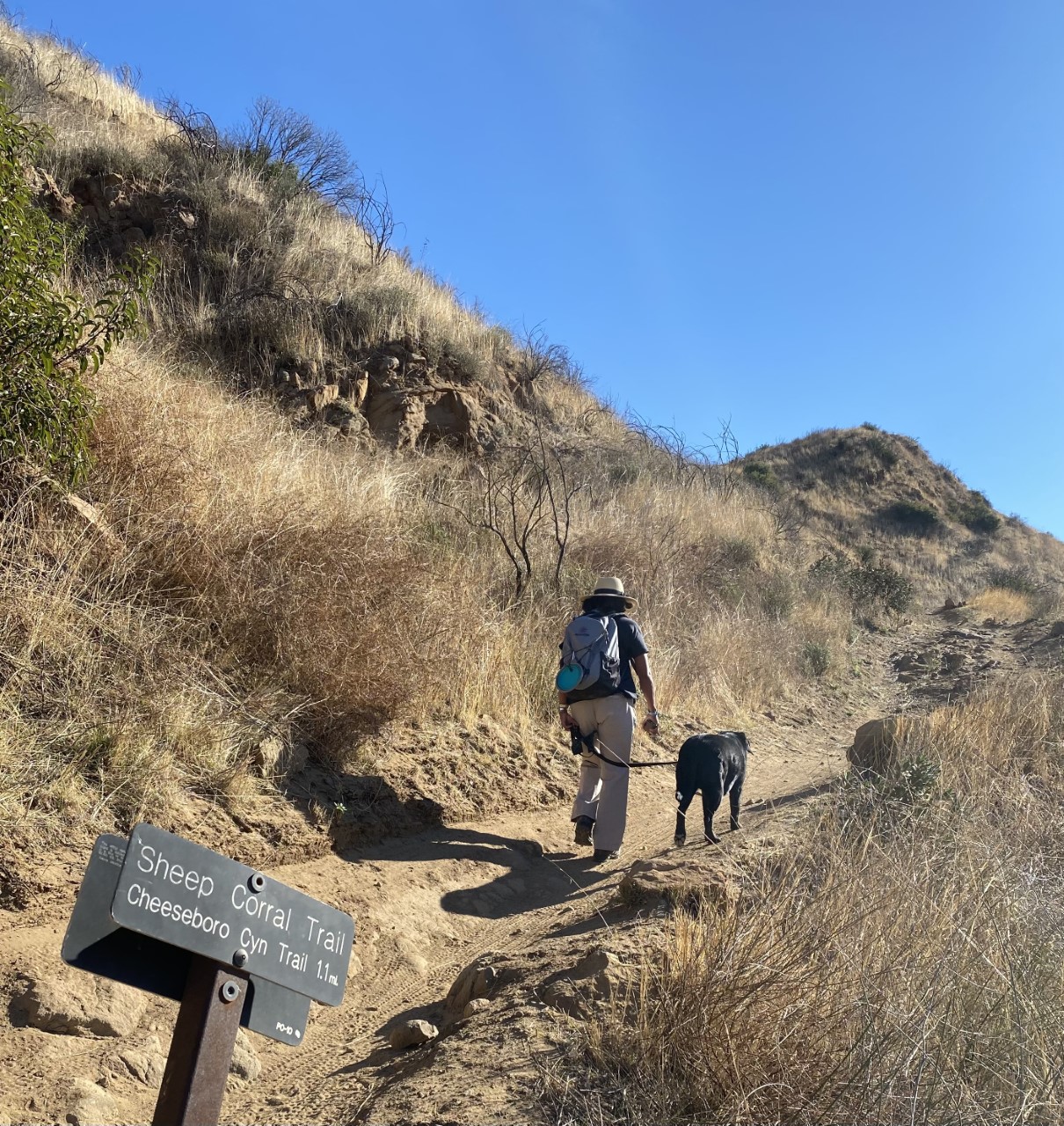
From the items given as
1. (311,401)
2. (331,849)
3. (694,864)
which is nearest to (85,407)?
(331,849)

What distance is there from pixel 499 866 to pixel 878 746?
3.45 metres

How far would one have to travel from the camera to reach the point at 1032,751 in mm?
7152

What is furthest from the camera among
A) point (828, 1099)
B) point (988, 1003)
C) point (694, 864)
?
point (694, 864)

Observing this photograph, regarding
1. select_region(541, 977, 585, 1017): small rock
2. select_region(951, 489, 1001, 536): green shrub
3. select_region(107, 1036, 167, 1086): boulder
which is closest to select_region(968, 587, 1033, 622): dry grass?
select_region(951, 489, 1001, 536): green shrub

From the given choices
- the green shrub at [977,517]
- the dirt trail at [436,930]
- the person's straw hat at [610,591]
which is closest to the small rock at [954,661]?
the dirt trail at [436,930]

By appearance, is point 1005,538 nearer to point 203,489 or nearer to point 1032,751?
point 1032,751

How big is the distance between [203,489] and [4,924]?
3.30m

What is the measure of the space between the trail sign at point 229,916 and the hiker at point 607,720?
13.3 ft

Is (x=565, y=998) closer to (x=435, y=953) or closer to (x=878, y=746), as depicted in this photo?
(x=435, y=953)

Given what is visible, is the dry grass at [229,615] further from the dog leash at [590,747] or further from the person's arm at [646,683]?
the person's arm at [646,683]

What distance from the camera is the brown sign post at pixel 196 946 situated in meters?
1.65

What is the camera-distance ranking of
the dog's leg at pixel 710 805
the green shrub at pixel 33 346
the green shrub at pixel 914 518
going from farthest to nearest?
the green shrub at pixel 914 518, the dog's leg at pixel 710 805, the green shrub at pixel 33 346

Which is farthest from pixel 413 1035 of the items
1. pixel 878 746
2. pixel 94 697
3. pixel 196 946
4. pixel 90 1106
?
pixel 878 746

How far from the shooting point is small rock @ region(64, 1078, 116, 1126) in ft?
9.63
